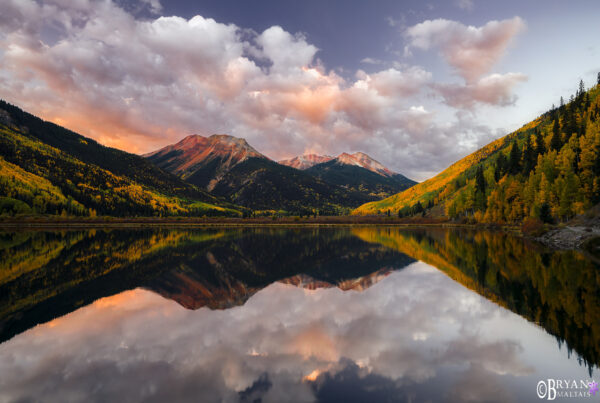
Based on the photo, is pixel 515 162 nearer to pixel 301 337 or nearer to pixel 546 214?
pixel 546 214

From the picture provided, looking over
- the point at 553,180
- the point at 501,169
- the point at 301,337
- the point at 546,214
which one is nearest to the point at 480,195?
the point at 501,169

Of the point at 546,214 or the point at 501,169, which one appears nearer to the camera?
the point at 546,214

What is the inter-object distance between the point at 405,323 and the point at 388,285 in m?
12.4

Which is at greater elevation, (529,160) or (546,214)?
(529,160)
